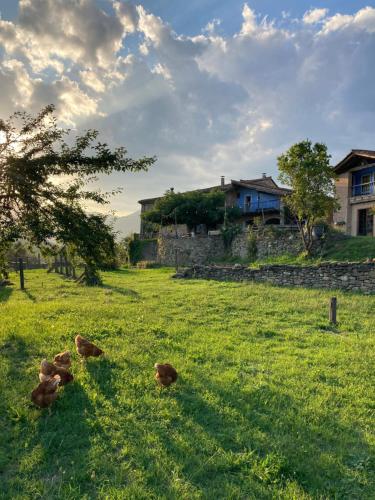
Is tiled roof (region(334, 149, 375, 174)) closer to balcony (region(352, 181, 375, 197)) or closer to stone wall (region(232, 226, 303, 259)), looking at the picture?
balcony (region(352, 181, 375, 197))

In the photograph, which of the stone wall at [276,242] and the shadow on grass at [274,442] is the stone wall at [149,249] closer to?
the stone wall at [276,242]

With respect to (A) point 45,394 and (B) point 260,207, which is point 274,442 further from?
(B) point 260,207

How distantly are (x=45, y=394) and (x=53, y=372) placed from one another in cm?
55

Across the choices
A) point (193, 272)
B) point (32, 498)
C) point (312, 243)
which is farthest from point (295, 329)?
point (312, 243)

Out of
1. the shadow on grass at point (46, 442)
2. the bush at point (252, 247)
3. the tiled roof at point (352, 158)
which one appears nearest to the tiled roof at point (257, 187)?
the tiled roof at point (352, 158)

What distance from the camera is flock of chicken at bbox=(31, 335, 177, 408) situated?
4.73m

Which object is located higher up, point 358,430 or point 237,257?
point 237,257

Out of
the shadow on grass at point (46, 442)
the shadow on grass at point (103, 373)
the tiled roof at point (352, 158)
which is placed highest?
the tiled roof at point (352, 158)

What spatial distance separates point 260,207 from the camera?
1558 inches

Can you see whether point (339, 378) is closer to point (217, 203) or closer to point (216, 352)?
point (216, 352)

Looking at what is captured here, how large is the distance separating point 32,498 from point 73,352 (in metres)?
3.98

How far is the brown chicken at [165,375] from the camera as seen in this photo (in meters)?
5.32

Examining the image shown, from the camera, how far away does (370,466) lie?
368 cm

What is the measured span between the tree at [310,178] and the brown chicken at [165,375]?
18.0 metres
